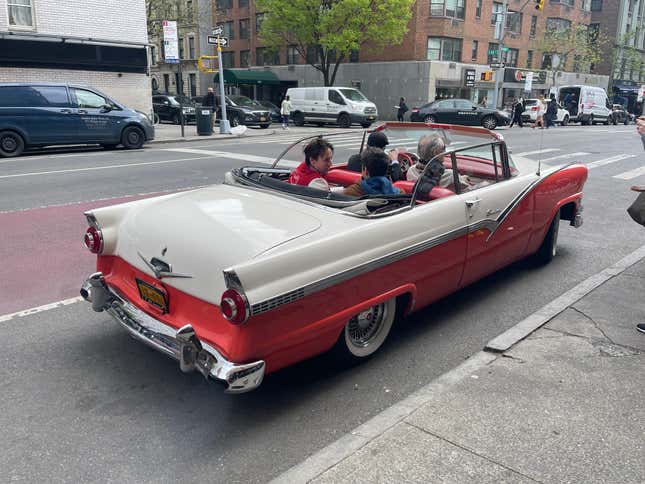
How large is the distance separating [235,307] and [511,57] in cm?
4887

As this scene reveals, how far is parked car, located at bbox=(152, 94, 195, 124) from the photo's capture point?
29163 mm

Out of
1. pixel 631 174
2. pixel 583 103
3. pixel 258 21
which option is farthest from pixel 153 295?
pixel 258 21

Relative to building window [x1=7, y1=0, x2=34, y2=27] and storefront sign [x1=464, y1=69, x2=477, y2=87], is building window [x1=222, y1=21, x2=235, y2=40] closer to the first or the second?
storefront sign [x1=464, y1=69, x2=477, y2=87]

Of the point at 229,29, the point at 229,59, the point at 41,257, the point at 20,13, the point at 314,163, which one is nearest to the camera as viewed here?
the point at 314,163

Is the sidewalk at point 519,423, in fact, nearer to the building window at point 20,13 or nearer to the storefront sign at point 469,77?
the building window at point 20,13

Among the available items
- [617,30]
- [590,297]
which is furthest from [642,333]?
[617,30]

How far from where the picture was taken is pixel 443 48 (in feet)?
131

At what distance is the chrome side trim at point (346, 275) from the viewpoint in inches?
113

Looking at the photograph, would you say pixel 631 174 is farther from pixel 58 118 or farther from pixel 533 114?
pixel 533 114

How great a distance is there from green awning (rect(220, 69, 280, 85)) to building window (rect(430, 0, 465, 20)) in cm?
1394

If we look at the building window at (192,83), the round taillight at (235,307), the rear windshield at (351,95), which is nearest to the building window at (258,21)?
the building window at (192,83)

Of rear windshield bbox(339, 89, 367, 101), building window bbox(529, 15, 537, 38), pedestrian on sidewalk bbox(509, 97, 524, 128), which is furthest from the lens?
building window bbox(529, 15, 537, 38)

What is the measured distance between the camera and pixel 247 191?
4188 millimetres

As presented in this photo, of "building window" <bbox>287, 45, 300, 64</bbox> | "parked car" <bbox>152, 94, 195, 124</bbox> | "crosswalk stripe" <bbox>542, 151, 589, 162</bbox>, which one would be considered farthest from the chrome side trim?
"building window" <bbox>287, 45, 300, 64</bbox>
